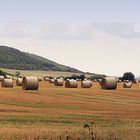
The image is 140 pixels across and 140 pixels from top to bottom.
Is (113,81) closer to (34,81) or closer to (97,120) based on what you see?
(34,81)

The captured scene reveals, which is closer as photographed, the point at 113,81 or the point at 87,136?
the point at 87,136

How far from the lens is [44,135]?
52.1ft

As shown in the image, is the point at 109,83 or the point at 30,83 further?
the point at 109,83

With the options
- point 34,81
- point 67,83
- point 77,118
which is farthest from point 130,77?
point 77,118

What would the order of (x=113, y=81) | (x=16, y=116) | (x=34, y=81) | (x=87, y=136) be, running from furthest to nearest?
(x=113, y=81) < (x=34, y=81) < (x=16, y=116) < (x=87, y=136)

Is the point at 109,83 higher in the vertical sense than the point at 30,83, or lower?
higher

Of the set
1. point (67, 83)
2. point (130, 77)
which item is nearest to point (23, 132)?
point (67, 83)

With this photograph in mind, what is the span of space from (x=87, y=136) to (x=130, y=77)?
126 m

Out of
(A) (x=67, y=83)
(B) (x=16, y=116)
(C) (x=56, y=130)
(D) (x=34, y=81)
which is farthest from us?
(A) (x=67, y=83)

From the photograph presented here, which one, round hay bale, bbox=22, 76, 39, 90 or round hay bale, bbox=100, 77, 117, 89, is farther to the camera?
round hay bale, bbox=100, 77, 117, 89

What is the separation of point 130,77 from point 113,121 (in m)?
119

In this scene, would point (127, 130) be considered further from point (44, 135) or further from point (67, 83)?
point (67, 83)

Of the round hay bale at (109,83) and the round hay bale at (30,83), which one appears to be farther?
the round hay bale at (109,83)

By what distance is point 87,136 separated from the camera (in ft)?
51.3
